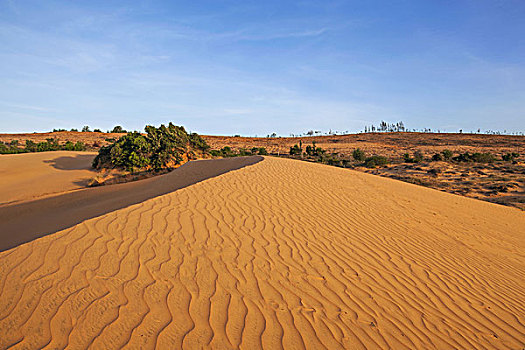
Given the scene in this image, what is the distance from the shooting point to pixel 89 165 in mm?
15922

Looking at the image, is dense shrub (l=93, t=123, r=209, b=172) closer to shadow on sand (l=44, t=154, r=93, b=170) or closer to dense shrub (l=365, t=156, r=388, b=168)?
shadow on sand (l=44, t=154, r=93, b=170)

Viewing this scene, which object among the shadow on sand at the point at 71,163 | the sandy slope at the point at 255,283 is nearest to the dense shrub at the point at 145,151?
the shadow on sand at the point at 71,163

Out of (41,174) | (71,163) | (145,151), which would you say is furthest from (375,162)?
(41,174)

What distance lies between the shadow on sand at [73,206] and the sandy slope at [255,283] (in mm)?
1584

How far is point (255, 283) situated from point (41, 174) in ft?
50.5

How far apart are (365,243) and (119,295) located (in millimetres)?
4090

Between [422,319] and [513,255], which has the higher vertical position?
[422,319]

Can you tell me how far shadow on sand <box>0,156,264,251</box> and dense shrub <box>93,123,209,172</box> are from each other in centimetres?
289

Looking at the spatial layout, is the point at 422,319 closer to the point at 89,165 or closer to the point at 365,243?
the point at 365,243

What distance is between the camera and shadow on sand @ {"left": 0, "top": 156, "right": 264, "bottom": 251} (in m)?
5.98

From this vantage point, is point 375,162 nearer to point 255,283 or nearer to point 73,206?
point 73,206

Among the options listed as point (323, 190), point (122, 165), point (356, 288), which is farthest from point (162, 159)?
point (356, 288)

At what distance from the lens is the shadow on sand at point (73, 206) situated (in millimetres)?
5985

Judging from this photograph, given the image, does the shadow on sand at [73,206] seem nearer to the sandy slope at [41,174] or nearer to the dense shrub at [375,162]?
the sandy slope at [41,174]
